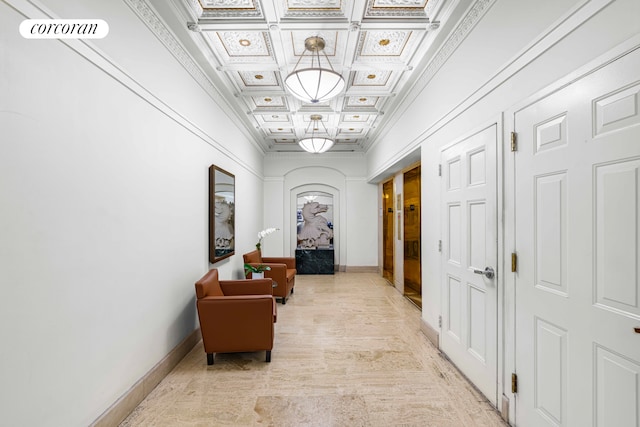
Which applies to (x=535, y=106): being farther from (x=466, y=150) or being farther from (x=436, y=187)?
(x=436, y=187)

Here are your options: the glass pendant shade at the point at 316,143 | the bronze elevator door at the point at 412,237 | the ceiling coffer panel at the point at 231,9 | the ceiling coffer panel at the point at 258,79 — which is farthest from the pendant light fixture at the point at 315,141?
the ceiling coffer panel at the point at 231,9

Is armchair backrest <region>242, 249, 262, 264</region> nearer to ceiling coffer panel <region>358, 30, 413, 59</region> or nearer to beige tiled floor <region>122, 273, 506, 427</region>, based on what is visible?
beige tiled floor <region>122, 273, 506, 427</region>

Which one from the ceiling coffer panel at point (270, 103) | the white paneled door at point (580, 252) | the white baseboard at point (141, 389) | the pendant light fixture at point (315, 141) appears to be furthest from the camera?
the pendant light fixture at point (315, 141)

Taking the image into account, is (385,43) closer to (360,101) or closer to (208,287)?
(360,101)

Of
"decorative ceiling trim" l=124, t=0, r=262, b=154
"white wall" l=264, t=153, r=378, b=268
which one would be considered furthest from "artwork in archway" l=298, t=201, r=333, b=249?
"decorative ceiling trim" l=124, t=0, r=262, b=154

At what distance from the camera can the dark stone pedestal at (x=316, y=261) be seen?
26.8 feet

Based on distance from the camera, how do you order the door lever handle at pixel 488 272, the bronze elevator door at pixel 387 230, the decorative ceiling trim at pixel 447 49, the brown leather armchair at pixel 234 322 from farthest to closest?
the bronze elevator door at pixel 387 230 < the brown leather armchair at pixel 234 322 < the decorative ceiling trim at pixel 447 49 < the door lever handle at pixel 488 272

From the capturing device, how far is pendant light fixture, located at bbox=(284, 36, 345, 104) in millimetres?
3230

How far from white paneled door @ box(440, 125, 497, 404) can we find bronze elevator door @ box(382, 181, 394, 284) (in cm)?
404

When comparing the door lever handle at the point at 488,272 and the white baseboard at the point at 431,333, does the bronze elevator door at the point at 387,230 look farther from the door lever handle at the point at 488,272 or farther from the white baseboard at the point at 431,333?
the door lever handle at the point at 488,272

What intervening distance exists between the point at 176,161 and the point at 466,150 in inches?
107

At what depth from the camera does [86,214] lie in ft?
6.16

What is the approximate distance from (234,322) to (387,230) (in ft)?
17.4

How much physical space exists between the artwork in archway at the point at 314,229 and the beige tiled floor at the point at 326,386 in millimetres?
4500
